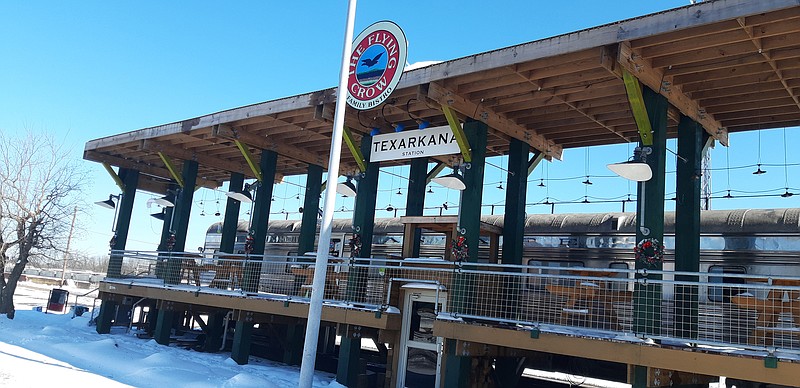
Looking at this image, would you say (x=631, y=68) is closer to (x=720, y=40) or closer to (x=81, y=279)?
(x=720, y=40)

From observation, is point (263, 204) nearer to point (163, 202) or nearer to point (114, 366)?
point (114, 366)

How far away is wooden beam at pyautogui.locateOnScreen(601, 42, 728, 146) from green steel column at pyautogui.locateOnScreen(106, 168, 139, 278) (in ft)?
51.1

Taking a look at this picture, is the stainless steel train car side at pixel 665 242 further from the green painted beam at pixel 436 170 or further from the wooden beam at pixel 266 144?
the wooden beam at pixel 266 144

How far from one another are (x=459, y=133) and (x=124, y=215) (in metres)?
13.1

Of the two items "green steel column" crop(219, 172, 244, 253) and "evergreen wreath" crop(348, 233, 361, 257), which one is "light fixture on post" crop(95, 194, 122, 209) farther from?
"evergreen wreath" crop(348, 233, 361, 257)

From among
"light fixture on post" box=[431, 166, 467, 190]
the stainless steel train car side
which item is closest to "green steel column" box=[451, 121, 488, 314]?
"light fixture on post" box=[431, 166, 467, 190]

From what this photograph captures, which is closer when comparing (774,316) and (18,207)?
(774,316)

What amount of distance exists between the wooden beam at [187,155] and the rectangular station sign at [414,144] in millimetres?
7191

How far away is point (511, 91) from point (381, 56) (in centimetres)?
235

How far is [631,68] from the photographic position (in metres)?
8.53

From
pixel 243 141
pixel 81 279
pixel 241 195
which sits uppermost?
pixel 243 141

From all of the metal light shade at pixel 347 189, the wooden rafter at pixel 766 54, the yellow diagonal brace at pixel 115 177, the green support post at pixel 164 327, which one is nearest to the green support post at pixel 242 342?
the green support post at pixel 164 327

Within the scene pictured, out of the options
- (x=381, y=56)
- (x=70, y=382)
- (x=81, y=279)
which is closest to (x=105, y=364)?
(x=70, y=382)

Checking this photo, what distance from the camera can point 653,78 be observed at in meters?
8.99
